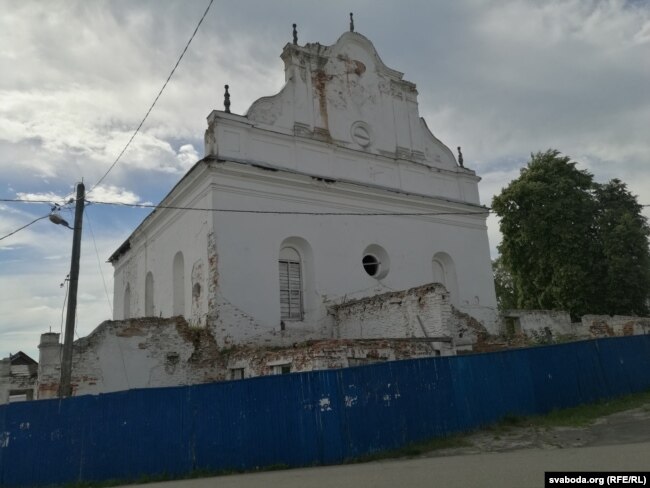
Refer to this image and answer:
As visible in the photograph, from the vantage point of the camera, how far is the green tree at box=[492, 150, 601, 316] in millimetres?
29656

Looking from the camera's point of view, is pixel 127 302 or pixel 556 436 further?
pixel 127 302

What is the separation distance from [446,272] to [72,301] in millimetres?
14020

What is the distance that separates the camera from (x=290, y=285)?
1838 cm

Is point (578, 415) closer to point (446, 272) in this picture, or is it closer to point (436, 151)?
point (446, 272)

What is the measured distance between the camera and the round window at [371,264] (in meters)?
20.4

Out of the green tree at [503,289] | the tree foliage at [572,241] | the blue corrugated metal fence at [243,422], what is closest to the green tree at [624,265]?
the tree foliage at [572,241]

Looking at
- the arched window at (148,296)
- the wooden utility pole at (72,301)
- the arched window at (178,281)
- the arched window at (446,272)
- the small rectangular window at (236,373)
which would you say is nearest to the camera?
the wooden utility pole at (72,301)

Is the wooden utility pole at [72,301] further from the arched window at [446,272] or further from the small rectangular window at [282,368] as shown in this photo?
the arched window at [446,272]

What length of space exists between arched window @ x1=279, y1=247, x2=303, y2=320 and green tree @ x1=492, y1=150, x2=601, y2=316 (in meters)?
17.3

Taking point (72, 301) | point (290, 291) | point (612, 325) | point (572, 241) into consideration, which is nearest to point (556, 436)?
point (290, 291)

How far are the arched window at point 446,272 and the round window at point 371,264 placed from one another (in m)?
2.76

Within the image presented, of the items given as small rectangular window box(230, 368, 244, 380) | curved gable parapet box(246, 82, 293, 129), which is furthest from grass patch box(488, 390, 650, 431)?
curved gable parapet box(246, 82, 293, 129)

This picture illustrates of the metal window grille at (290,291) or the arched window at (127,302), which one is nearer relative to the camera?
the metal window grille at (290,291)

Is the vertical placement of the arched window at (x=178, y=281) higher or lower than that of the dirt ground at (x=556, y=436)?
higher
